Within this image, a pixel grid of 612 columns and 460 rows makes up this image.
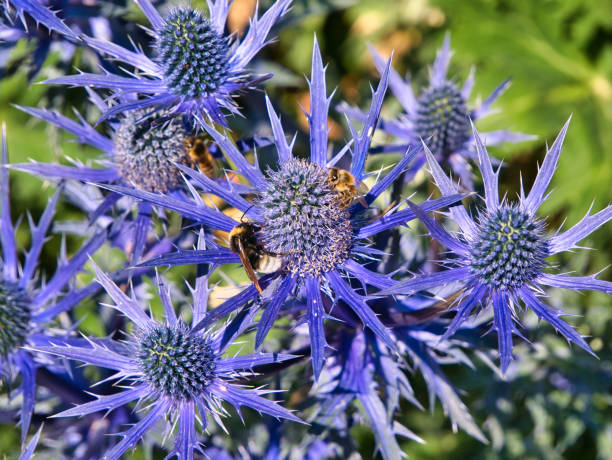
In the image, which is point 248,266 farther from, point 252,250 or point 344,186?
point 344,186

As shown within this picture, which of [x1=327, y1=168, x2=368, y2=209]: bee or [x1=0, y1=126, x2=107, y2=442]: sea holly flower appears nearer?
[x1=327, y1=168, x2=368, y2=209]: bee

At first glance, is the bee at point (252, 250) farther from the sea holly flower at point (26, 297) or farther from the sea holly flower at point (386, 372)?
the sea holly flower at point (26, 297)

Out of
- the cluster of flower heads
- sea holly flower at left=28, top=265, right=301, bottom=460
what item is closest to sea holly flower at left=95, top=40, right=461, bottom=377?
the cluster of flower heads

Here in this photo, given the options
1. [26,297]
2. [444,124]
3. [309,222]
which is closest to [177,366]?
[309,222]

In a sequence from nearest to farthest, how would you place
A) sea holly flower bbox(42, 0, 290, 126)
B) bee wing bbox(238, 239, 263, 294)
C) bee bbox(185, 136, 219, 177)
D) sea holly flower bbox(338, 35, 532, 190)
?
bee wing bbox(238, 239, 263, 294), sea holly flower bbox(42, 0, 290, 126), bee bbox(185, 136, 219, 177), sea holly flower bbox(338, 35, 532, 190)

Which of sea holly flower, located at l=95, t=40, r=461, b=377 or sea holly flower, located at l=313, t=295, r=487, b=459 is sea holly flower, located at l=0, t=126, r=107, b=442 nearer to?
sea holly flower, located at l=95, t=40, r=461, b=377

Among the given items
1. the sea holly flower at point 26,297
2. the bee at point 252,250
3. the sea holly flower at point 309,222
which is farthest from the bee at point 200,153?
the sea holly flower at point 26,297
